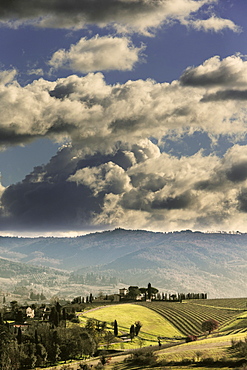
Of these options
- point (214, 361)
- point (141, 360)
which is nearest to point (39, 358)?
point (141, 360)

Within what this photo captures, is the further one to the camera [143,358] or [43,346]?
[43,346]

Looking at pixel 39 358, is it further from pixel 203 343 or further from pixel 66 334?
pixel 203 343

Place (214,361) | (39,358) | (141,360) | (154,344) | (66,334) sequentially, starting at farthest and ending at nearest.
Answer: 1. (154,344)
2. (66,334)
3. (39,358)
4. (141,360)
5. (214,361)

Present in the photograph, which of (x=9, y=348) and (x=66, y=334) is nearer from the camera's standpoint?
(x=9, y=348)

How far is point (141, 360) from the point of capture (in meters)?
144

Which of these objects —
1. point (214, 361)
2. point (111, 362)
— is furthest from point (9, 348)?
point (214, 361)

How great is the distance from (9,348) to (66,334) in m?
22.2

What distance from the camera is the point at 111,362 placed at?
500 ft

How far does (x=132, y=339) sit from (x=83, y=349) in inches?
1403

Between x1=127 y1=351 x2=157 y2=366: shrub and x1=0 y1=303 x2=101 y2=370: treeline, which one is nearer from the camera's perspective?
x1=127 y1=351 x2=157 y2=366: shrub

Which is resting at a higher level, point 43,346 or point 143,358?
point 143,358

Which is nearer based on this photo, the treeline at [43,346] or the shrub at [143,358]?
the shrub at [143,358]

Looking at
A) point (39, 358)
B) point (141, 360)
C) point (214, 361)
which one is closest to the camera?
point (214, 361)

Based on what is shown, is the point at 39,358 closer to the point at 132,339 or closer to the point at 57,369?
the point at 57,369
